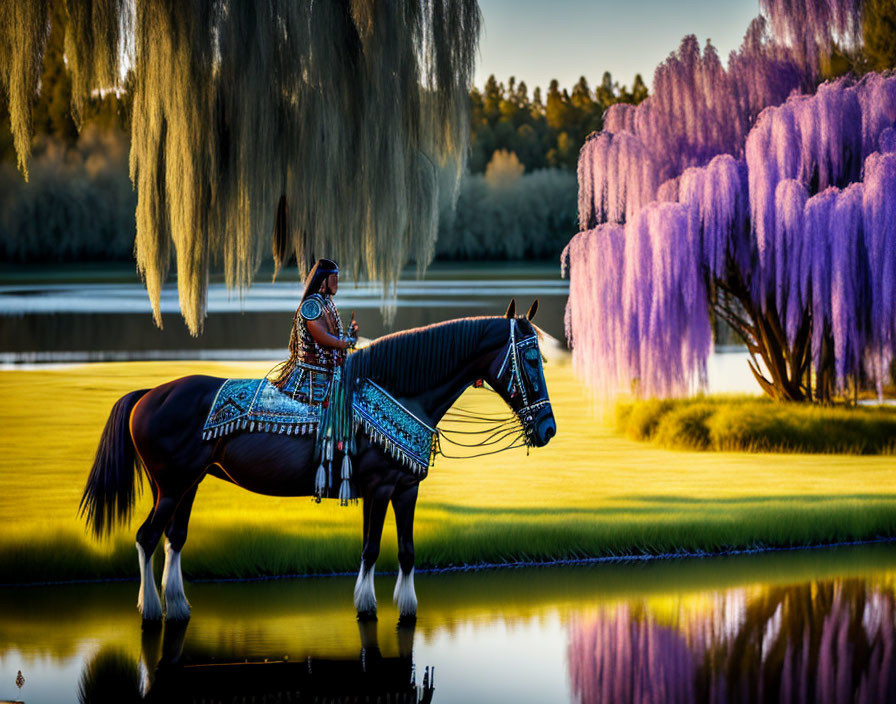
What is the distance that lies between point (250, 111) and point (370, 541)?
2.43 metres

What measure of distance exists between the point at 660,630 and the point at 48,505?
379cm

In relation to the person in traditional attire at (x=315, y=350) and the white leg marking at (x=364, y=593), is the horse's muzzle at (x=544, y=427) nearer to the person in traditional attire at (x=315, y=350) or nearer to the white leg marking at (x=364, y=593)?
the person in traditional attire at (x=315, y=350)

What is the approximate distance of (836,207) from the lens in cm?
787

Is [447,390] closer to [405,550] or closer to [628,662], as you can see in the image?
[405,550]

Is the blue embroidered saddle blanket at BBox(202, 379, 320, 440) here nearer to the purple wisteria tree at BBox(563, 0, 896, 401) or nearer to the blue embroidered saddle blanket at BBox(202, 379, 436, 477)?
the blue embroidered saddle blanket at BBox(202, 379, 436, 477)

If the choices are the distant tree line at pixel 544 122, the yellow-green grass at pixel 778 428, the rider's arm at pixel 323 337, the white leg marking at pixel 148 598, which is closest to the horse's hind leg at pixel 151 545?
the white leg marking at pixel 148 598

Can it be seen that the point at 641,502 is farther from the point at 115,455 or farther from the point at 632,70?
the point at 632,70

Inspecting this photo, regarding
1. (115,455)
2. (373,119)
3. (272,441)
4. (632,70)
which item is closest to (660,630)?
(272,441)

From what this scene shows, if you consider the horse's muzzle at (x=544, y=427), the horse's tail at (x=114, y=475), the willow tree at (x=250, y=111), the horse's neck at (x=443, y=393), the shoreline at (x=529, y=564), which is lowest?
the shoreline at (x=529, y=564)

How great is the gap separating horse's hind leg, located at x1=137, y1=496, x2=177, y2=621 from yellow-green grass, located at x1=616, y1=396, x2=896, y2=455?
530 cm

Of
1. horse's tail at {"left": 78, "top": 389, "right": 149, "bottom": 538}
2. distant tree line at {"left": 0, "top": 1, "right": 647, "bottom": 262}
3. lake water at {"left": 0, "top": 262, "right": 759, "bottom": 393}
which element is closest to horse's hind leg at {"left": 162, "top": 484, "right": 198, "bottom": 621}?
horse's tail at {"left": 78, "top": 389, "right": 149, "bottom": 538}

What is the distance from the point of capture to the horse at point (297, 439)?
4.41 metres

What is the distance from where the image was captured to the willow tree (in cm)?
561

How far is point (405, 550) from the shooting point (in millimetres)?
4504
